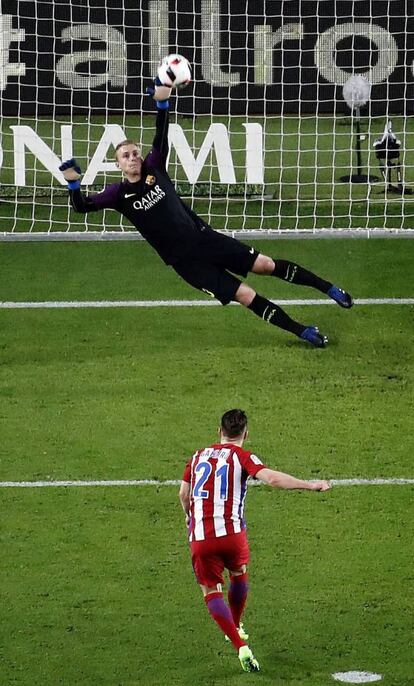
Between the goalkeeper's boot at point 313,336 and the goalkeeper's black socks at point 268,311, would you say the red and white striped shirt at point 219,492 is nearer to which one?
the goalkeeper's black socks at point 268,311

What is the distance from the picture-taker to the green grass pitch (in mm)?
8695

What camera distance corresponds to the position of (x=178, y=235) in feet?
42.2

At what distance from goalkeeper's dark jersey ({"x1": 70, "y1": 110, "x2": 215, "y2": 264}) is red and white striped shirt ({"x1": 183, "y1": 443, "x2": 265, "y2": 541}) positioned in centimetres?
467

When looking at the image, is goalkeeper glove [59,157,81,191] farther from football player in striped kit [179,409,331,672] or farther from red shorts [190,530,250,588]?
red shorts [190,530,250,588]

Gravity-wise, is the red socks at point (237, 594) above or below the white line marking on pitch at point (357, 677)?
Result: above

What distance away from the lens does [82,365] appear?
13.7 m

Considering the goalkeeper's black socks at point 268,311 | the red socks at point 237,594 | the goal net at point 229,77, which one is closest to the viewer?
the red socks at point 237,594

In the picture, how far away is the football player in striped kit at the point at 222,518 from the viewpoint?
835 centimetres

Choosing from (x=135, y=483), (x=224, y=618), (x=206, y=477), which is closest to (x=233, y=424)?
(x=206, y=477)

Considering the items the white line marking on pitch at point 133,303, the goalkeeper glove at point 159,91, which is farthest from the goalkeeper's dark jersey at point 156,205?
the white line marking on pitch at point 133,303

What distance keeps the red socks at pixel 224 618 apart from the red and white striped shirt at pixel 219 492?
1.32 feet

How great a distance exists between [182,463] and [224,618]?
3264 mm

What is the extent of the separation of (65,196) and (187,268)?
678 cm

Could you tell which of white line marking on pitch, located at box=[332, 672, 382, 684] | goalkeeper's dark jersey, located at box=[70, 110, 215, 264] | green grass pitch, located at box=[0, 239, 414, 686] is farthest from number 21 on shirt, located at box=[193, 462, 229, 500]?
goalkeeper's dark jersey, located at box=[70, 110, 215, 264]
